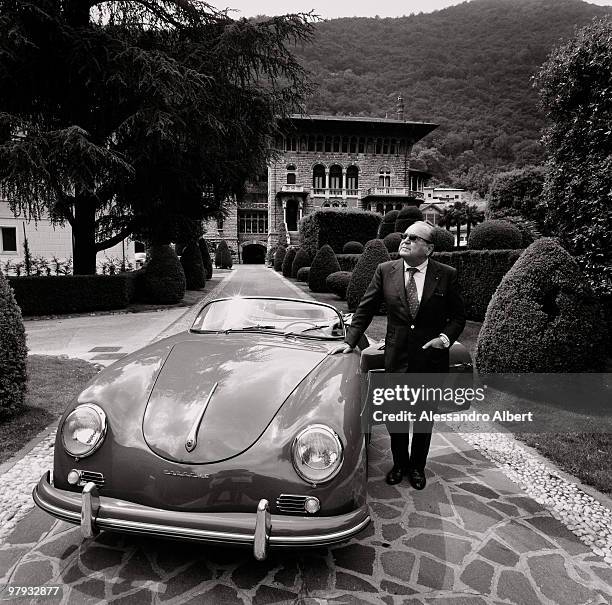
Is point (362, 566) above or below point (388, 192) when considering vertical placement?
below

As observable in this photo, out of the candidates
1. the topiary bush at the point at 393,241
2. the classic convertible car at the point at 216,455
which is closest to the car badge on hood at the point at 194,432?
the classic convertible car at the point at 216,455

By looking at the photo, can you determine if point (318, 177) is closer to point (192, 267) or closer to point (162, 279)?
point (192, 267)

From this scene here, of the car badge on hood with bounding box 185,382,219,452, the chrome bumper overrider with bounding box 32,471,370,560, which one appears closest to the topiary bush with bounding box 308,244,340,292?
the car badge on hood with bounding box 185,382,219,452

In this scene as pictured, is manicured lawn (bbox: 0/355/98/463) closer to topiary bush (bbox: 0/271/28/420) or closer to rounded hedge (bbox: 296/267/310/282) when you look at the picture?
topiary bush (bbox: 0/271/28/420)

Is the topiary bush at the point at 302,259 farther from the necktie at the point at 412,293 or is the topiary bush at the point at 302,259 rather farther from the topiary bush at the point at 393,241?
the necktie at the point at 412,293

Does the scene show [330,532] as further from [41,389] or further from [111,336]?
[111,336]

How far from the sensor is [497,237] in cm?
1295

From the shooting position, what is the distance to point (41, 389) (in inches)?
252

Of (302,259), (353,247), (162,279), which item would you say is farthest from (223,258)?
(162,279)

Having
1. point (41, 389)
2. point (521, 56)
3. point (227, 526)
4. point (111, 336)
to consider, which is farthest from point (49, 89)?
point (521, 56)

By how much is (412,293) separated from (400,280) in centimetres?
15

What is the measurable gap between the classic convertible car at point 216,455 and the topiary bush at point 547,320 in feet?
12.3

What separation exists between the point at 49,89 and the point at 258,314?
15.4 m

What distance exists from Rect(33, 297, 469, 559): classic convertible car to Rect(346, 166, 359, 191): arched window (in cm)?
6857
